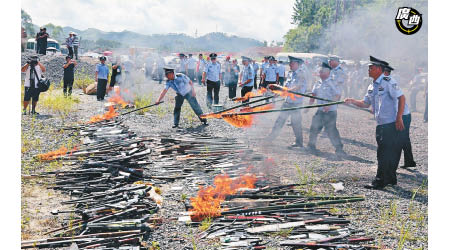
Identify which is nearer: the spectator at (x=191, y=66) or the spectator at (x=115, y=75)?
the spectator at (x=115, y=75)

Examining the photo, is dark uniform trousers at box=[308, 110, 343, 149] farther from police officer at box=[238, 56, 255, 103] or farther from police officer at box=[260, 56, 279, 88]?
police officer at box=[260, 56, 279, 88]

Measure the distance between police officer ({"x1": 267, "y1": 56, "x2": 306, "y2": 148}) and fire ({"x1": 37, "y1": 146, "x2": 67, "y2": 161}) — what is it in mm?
5077

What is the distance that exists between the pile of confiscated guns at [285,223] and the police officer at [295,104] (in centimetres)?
379

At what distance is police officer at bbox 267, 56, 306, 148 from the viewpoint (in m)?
9.33

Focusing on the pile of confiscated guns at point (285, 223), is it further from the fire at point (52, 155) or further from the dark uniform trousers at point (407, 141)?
the fire at point (52, 155)

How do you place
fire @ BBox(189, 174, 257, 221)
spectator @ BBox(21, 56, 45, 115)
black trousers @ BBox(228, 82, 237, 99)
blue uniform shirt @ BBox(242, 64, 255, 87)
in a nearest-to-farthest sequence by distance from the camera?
1. fire @ BBox(189, 174, 257, 221)
2. spectator @ BBox(21, 56, 45, 115)
3. blue uniform shirt @ BBox(242, 64, 255, 87)
4. black trousers @ BBox(228, 82, 237, 99)

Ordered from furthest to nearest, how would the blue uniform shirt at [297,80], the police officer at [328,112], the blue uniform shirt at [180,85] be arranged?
the blue uniform shirt at [180,85]
the blue uniform shirt at [297,80]
the police officer at [328,112]

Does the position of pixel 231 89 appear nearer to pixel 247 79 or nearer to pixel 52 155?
pixel 247 79

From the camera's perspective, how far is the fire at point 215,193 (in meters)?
5.05

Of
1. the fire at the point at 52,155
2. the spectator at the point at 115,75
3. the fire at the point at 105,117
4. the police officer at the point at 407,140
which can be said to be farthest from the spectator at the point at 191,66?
the police officer at the point at 407,140

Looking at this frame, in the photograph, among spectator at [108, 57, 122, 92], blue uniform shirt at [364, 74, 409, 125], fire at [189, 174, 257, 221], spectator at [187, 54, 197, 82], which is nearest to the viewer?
fire at [189, 174, 257, 221]

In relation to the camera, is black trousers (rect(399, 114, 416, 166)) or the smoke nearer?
black trousers (rect(399, 114, 416, 166))

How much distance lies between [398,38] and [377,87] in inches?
570

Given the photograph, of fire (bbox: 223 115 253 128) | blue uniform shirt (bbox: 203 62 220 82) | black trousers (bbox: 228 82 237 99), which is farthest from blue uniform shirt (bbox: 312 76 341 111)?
black trousers (bbox: 228 82 237 99)
